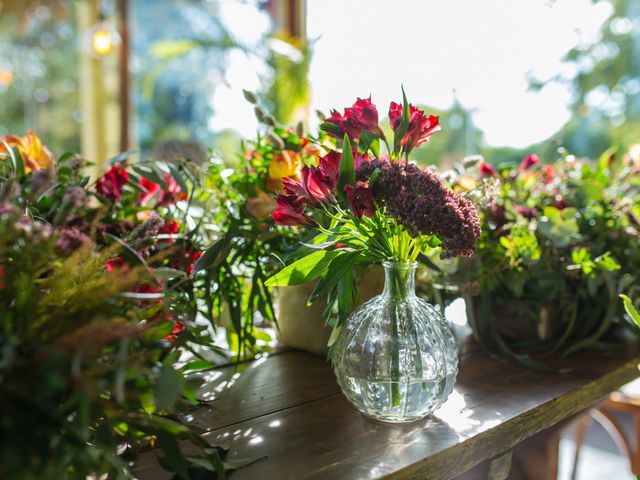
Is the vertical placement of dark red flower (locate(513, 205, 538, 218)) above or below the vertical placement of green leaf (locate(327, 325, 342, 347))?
above

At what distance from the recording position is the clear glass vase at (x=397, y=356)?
0.71 meters

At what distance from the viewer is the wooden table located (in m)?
0.64

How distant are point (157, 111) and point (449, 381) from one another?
471 centimetres

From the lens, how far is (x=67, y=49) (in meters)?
5.62

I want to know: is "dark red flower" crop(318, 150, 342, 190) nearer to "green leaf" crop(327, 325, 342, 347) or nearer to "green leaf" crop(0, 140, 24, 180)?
"green leaf" crop(327, 325, 342, 347)

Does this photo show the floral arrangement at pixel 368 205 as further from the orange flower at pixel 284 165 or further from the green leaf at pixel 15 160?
the green leaf at pixel 15 160

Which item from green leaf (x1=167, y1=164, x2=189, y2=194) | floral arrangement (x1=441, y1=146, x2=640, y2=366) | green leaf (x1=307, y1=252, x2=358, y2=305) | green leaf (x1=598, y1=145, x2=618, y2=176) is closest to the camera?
green leaf (x1=307, y1=252, x2=358, y2=305)

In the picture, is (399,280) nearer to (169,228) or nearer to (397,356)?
(397,356)

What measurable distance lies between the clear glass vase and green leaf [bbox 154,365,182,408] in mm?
305

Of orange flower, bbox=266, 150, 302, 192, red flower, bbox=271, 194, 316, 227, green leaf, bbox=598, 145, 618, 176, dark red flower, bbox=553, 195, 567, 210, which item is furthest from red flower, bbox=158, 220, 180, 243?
green leaf, bbox=598, 145, 618, 176

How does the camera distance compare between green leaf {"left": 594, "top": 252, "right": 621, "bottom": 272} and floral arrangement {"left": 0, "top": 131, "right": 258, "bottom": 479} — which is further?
green leaf {"left": 594, "top": 252, "right": 621, "bottom": 272}

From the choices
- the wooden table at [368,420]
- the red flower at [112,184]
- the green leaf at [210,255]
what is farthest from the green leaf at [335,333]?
the red flower at [112,184]

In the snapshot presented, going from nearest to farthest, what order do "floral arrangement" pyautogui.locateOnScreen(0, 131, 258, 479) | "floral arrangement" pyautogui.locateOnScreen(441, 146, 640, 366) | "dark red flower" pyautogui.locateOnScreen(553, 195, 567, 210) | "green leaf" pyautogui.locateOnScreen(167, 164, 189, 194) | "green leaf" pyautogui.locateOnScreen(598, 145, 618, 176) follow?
"floral arrangement" pyautogui.locateOnScreen(0, 131, 258, 479) → "green leaf" pyautogui.locateOnScreen(167, 164, 189, 194) → "floral arrangement" pyautogui.locateOnScreen(441, 146, 640, 366) → "dark red flower" pyautogui.locateOnScreen(553, 195, 567, 210) → "green leaf" pyautogui.locateOnScreen(598, 145, 618, 176)

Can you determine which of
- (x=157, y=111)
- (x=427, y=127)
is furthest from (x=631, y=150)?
(x=157, y=111)
